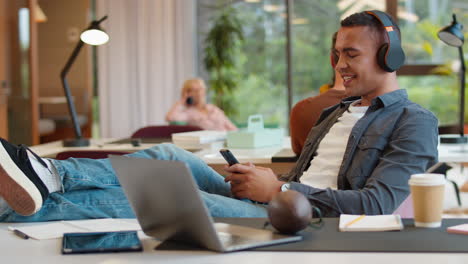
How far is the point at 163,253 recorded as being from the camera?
1380 millimetres

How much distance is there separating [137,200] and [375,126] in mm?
960

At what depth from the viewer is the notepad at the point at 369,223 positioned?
151 centimetres

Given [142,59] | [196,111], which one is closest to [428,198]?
[196,111]

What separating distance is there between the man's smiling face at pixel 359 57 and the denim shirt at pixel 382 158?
81 mm

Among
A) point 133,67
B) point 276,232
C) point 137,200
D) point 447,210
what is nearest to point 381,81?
point 276,232

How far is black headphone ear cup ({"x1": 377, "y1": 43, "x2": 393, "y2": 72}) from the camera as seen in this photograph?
2225 mm

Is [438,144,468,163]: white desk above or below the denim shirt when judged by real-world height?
below

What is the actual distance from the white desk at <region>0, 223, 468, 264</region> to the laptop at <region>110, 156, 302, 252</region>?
38 mm

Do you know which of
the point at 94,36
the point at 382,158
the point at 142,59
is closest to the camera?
the point at 382,158

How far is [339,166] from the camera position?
2332 millimetres

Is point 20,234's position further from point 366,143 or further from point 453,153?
point 453,153

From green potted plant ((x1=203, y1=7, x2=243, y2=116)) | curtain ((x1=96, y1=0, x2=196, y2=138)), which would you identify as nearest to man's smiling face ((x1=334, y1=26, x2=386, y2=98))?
green potted plant ((x1=203, y1=7, x2=243, y2=116))

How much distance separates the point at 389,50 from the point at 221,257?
114 centimetres

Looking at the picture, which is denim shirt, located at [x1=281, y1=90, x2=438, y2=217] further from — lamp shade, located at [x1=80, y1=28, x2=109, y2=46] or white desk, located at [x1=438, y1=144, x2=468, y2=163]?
lamp shade, located at [x1=80, y1=28, x2=109, y2=46]
